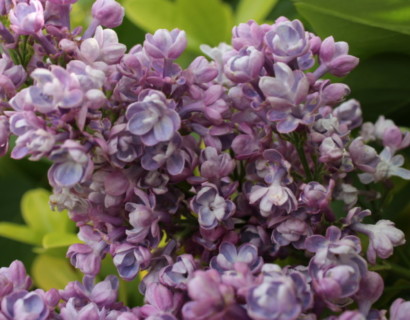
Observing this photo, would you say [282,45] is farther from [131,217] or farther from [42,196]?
[42,196]

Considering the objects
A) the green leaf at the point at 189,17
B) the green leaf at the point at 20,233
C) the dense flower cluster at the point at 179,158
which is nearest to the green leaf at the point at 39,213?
the green leaf at the point at 20,233

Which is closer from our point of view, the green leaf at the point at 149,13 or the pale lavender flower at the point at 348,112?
the pale lavender flower at the point at 348,112

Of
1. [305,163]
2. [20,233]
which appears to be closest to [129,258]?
[305,163]

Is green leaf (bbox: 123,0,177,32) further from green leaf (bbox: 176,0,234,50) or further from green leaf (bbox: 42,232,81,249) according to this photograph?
green leaf (bbox: 42,232,81,249)

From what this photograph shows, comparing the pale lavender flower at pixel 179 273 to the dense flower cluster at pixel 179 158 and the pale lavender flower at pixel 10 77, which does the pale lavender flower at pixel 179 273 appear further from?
the pale lavender flower at pixel 10 77

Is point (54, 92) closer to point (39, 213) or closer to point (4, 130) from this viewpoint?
point (4, 130)

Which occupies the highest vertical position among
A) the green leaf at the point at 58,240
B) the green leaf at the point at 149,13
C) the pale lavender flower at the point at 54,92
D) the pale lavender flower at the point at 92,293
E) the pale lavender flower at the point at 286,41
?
the pale lavender flower at the point at 286,41


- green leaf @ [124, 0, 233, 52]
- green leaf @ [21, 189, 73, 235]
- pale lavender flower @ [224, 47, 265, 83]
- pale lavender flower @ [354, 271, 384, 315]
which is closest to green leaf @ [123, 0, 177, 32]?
green leaf @ [124, 0, 233, 52]
